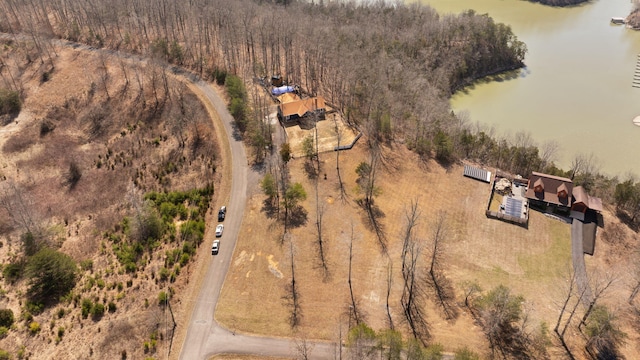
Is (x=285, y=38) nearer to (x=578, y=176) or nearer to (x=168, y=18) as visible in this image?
(x=168, y=18)

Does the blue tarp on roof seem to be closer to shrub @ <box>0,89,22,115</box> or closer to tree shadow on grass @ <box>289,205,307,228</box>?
tree shadow on grass @ <box>289,205,307,228</box>

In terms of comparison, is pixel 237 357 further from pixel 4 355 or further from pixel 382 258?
pixel 4 355

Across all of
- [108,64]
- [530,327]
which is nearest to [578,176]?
[530,327]

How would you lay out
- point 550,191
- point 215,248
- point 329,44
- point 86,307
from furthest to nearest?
point 329,44, point 550,191, point 215,248, point 86,307

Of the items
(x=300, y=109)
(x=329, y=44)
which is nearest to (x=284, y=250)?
(x=300, y=109)

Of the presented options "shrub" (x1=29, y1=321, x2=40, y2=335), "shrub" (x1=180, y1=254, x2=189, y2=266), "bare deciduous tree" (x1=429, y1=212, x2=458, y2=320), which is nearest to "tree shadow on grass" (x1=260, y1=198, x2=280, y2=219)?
"shrub" (x1=180, y1=254, x2=189, y2=266)

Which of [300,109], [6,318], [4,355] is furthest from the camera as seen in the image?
[300,109]

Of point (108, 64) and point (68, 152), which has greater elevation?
point (108, 64)
